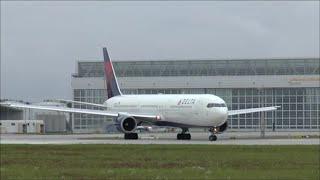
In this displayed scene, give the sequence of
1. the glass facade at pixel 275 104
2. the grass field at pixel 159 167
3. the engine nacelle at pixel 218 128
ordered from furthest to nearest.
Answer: the glass facade at pixel 275 104 → the engine nacelle at pixel 218 128 → the grass field at pixel 159 167

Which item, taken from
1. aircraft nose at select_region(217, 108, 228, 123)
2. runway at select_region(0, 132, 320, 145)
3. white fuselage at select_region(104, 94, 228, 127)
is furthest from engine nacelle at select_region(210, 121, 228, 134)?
aircraft nose at select_region(217, 108, 228, 123)

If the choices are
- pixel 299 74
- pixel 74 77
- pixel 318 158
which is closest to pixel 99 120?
pixel 74 77

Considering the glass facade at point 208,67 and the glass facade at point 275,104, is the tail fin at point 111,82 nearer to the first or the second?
the glass facade at point 275,104

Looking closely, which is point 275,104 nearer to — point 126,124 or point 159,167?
point 126,124

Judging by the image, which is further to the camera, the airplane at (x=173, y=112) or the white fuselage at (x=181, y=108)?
the airplane at (x=173, y=112)

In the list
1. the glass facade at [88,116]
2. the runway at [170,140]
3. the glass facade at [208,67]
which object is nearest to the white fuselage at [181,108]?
the runway at [170,140]

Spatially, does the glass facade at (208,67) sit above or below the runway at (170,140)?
above

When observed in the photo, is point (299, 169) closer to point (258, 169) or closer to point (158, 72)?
point (258, 169)

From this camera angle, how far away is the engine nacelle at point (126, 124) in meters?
57.0

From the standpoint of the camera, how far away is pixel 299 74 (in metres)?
94.9

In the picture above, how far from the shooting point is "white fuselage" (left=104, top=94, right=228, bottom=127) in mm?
53812

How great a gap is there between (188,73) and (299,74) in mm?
15185

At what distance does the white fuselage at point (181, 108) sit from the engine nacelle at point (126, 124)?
2338 mm

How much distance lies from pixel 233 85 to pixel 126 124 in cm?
4029
